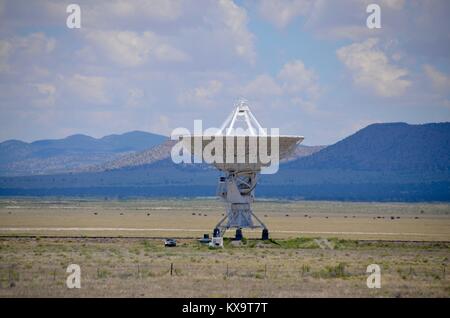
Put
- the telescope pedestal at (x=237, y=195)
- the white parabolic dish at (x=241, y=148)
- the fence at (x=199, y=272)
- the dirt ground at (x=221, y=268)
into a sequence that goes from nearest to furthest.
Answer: the dirt ground at (x=221, y=268)
the fence at (x=199, y=272)
the white parabolic dish at (x=241, y=148)
the telescope pedestal at (x=237, y=195)

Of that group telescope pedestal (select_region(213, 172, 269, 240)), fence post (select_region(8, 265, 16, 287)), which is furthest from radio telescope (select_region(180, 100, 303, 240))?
fence post (select_region(8, 265, 16, 287))

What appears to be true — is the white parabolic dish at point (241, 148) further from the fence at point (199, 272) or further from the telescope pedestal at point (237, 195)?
the fence at point (199, 272)

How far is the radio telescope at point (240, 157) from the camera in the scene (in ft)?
245

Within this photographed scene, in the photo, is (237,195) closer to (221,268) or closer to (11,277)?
(221,268)

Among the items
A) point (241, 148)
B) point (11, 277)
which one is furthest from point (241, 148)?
point (11, 277)

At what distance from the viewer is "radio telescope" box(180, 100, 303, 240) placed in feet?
245

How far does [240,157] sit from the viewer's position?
75.2 m

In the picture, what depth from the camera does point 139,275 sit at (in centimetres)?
5247

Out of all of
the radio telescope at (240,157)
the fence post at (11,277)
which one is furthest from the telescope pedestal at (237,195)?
the fence post at (11,277)

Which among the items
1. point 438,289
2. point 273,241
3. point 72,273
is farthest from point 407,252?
point 72,273

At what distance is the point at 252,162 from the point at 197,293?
30.4 metres

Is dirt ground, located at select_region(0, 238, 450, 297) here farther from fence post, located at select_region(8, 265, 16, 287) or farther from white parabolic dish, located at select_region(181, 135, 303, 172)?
white parabolic dish, located at select_region(181, 135, 303, 172)

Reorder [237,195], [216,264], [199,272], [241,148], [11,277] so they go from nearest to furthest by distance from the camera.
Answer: [11,277] < [199,272] < [216,264] < [241,148] < [237,195]
